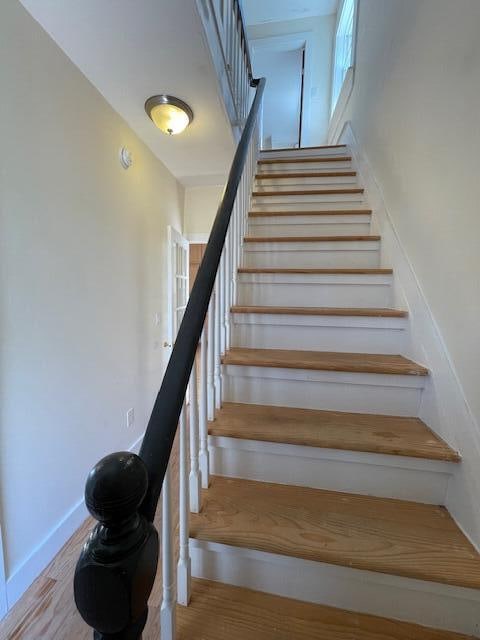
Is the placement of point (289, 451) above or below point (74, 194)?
below

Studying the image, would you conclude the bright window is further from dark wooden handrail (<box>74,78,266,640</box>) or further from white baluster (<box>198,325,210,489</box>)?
dark wooden handrail (<box>74,78,266,640</box>)

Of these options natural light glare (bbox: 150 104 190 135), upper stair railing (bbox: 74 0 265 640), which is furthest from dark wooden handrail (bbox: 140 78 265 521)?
natural light glare (bbox: 150 104 190 135)

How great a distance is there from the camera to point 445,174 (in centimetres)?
108

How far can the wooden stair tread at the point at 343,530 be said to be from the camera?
0.73m

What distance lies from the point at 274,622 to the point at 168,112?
2.35 meters

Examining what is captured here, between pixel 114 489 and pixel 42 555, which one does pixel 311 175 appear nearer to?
pixel 114 489

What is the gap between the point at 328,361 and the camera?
1170 millimetres

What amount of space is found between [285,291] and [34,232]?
1248 mm

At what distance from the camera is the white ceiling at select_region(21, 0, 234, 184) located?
3.94ft

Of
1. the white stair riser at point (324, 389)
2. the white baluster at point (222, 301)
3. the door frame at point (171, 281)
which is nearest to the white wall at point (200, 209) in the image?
the door frame at point (171, 281)

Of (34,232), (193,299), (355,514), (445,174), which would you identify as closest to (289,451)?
(355,514)

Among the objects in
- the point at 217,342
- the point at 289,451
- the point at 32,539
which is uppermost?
the point at 217,342

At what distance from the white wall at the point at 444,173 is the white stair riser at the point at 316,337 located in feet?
0.84

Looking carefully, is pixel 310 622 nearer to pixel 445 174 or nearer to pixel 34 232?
pixel 445 174
